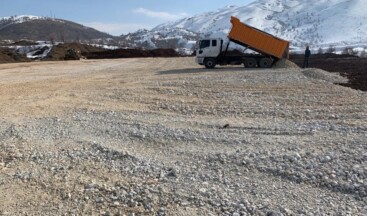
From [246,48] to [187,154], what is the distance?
61.5 feet

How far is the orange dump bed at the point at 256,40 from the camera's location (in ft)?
84.2

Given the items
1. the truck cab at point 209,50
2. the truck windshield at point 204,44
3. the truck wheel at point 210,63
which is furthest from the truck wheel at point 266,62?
the truck windshield at point 204,44

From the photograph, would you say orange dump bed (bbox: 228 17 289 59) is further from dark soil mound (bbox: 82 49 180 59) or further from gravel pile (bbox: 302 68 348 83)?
dark soil mound (bbox: 82 49 180 59)

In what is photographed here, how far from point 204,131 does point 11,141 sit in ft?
14.2

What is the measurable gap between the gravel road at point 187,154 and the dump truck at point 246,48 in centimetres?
1088

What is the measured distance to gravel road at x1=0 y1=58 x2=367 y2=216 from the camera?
20.2 ft

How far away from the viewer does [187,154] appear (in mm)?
8391

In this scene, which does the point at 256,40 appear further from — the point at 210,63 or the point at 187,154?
the point at 187,154

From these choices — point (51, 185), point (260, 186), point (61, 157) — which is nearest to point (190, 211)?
point (260, 186)

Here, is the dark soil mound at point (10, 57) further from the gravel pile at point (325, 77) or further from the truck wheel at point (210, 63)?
the gravel pile at point (325, 77)

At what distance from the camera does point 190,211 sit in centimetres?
588

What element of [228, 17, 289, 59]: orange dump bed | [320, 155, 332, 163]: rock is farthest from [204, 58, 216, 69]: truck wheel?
[320, 155, 332, 163]: rock

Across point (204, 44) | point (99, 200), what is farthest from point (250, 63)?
point (99, 200)

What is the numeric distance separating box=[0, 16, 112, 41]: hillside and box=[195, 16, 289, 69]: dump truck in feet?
389
